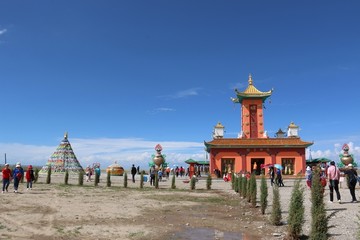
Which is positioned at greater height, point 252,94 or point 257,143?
point 252,94

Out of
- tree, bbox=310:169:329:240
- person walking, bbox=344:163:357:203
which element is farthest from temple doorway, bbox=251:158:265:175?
tree, bbox=310:169:329:240

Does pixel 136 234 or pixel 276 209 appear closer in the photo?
pixel 136 234

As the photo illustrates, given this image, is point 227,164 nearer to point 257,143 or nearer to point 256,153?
point 256,153

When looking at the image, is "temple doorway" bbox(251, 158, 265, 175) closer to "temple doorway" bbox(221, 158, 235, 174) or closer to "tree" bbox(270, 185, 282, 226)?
"temple doorway" bbox(221, 158, 235, 174)

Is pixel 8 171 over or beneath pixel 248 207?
over

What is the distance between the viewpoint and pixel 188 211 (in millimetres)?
14352

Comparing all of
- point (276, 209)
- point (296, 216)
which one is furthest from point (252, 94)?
point (296, 216)

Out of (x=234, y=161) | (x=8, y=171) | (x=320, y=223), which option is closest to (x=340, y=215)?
(x=320, y=223)

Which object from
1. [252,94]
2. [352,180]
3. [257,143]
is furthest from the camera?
[252,94]

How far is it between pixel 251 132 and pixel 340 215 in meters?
35.3

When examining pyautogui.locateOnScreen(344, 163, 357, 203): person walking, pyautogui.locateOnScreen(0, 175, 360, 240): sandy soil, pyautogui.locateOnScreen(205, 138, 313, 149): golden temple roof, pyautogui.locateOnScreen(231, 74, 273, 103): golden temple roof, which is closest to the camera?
pyautogui.locateOnScreen(0, 175, 360, 240): sandy soil

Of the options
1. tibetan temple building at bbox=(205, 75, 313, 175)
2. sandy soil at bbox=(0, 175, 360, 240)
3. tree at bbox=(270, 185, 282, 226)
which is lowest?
sandy soil at bbox=(0, 175, 360, 240)

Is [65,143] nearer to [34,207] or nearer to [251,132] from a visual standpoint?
[251,132]

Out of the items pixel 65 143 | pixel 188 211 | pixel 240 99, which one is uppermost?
pixel 240 99
